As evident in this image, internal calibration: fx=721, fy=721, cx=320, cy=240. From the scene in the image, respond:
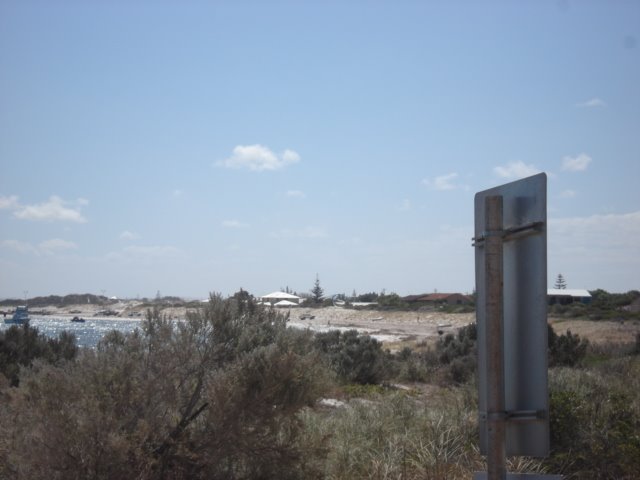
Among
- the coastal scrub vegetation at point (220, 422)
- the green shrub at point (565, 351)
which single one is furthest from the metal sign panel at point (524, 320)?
the green shrub at point (565, 351)

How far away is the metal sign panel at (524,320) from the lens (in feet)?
9.00

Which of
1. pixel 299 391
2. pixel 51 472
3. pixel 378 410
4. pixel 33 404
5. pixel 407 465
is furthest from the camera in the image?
pixel 378 410

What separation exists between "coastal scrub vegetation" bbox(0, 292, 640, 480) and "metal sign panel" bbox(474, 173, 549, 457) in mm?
3446

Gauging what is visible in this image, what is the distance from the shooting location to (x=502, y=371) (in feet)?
9.12

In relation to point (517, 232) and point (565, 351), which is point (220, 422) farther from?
point (565, 351)

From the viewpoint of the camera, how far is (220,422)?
595 cm

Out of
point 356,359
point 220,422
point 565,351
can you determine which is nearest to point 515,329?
point 220,422

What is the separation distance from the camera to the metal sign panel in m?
2.74

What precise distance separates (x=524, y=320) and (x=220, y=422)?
3714 mm

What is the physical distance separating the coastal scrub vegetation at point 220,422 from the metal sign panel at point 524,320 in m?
3.45

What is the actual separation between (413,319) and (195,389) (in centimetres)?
7483

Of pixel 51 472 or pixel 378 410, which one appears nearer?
pixel 51 472

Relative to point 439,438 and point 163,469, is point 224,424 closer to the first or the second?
point 163,469

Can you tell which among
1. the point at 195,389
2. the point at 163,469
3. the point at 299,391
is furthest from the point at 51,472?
the point at 299,391
